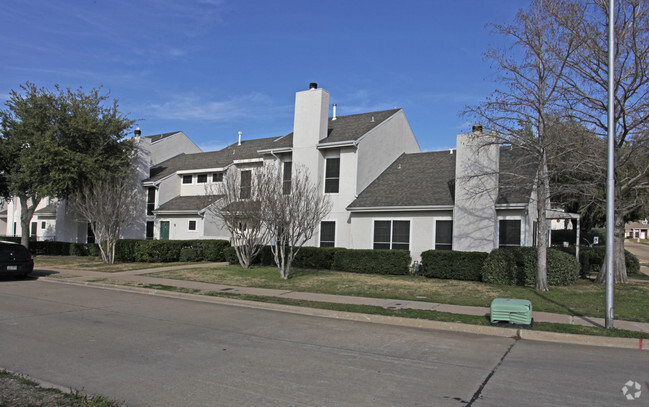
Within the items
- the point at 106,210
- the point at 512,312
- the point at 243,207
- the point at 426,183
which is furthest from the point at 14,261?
→ the point at 426,183

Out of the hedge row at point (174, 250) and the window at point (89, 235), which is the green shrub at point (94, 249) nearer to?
the window at point (89, 235)

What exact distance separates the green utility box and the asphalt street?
0.82 metres

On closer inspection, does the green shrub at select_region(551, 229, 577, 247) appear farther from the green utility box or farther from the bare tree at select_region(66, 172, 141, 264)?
the bare tree at select_region(66, 172, 141, 264)

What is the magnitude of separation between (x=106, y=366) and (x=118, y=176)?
2397 centimetres

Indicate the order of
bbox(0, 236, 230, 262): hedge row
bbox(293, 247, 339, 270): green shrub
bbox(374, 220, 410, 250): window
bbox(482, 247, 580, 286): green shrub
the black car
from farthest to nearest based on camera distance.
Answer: bbox(0, 236, 230, 262): hedge row, bbox(293, 247, 339, 270): green shrub, bbox(374, 220, 410, 250): window, the black car, bbox(482, 247, 580, 286): green shrub

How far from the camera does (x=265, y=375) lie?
6258 mm

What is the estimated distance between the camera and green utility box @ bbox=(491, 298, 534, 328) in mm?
9461

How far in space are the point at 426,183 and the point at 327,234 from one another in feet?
18.0

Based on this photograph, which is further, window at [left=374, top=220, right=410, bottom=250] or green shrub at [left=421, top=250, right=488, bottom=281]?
window at [left=374, top=220, right=410, bottom=250]

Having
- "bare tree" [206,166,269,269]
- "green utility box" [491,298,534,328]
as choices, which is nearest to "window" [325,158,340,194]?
"bare tree" [206,166,269,269]

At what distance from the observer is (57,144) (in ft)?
90.2

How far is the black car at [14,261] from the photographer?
675 inches

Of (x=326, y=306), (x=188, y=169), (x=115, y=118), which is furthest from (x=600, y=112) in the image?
(x=115, y=118)

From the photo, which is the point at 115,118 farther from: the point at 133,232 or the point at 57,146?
the point at 133,232
